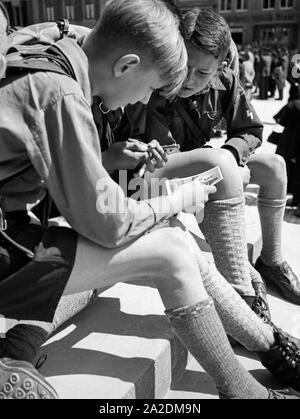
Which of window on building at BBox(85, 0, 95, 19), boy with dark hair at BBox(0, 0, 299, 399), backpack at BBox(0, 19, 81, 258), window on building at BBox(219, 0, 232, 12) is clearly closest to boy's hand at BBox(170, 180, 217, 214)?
boy with dark hair at BBox(0, 0, 299, 399)

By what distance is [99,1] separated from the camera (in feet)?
134

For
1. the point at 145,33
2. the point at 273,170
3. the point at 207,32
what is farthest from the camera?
the point at 273,170

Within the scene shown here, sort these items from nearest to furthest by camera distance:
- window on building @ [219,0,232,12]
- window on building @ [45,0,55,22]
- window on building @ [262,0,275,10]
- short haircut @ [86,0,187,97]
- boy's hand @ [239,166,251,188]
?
short haircut @ [86,0,187,97] → boy's hand @ [239,166,251,188] → window on building @ [262,0,275,10] → window on building @ [219,0,232,12] → window on building @ [45,0,55,22]

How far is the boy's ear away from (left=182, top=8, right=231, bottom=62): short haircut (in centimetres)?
69

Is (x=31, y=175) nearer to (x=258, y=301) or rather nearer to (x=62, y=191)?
(x=62, y=191)

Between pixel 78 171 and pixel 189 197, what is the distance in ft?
1.39

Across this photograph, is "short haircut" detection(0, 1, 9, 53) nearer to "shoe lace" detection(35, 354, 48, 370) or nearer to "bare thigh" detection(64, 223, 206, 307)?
"bare thigh" detection(64, 223, 206, 307)

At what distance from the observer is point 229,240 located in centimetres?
176

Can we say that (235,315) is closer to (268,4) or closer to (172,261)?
(172,261)

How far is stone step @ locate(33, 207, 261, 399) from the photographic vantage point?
4.69 feet

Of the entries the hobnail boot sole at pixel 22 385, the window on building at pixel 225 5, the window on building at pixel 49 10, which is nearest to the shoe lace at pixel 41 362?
the hobnail boot sole at pixel 22 385

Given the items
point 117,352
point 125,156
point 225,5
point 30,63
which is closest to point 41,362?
point 117,352
